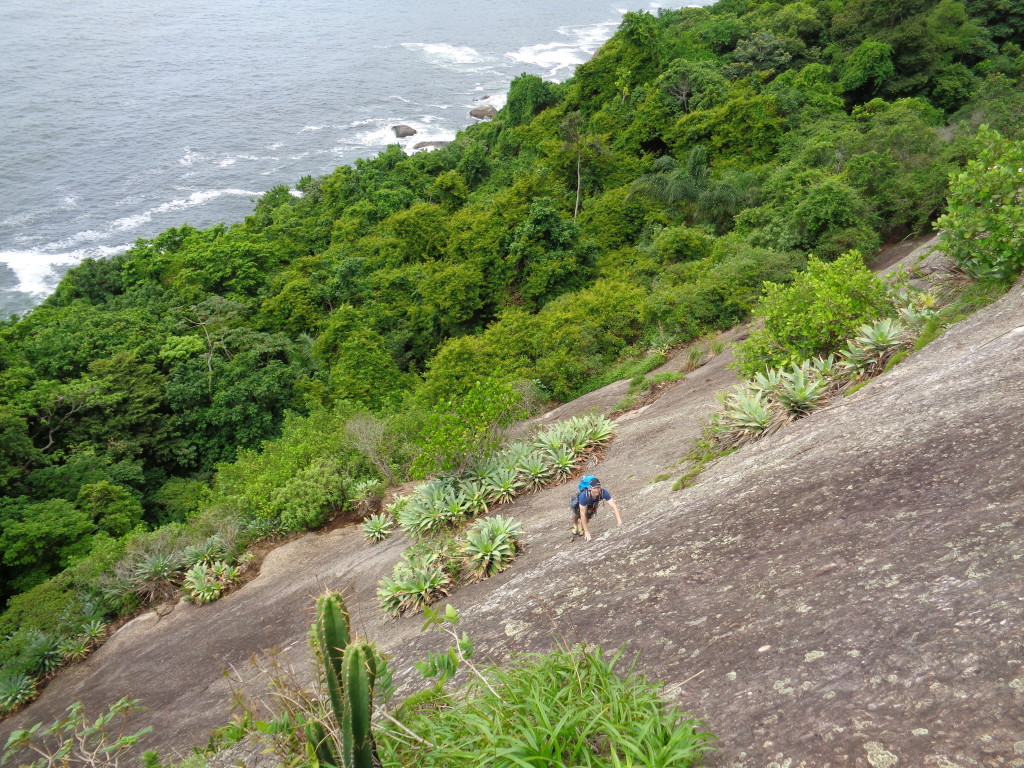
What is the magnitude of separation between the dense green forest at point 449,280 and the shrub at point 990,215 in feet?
27.4

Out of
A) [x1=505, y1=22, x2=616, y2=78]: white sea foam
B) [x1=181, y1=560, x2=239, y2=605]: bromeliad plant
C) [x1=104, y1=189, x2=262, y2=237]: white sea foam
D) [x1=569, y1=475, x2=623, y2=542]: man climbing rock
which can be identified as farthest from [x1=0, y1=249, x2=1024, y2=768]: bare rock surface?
[x1=505, y1=22, x2=616, y2=78]: white sea foam

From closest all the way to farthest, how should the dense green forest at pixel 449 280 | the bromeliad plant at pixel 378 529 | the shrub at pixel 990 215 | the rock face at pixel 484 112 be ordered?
the shrub at pixel 990 215 < the bromeliad plant at pixel 378 529 < the dense green forest at pixel 449 280 < the rock face at pixel 484 112

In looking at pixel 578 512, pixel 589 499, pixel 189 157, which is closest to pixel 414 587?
pixel 578 512

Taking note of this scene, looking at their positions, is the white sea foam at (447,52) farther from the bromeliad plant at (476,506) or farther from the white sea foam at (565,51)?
the bromeliad plant at (476,506)

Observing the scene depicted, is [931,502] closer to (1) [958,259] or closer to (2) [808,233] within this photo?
(1) [958,259]

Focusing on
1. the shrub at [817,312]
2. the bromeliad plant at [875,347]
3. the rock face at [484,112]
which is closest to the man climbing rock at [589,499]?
the shrub at [817,312]

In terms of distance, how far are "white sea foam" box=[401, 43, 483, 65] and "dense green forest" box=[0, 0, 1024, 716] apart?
1237 inches

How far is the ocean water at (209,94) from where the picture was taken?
5247 centimetres

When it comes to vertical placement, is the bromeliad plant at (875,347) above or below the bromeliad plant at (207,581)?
above

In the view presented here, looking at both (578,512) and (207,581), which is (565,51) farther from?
(578,512)

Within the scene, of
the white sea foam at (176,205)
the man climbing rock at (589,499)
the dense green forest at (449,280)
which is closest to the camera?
the man climbing rock at (589,499)

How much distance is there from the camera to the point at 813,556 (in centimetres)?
537

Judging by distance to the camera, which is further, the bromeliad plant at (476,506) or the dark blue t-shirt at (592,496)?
the bromeliad plant at (476,506)

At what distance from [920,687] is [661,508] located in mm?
4245
